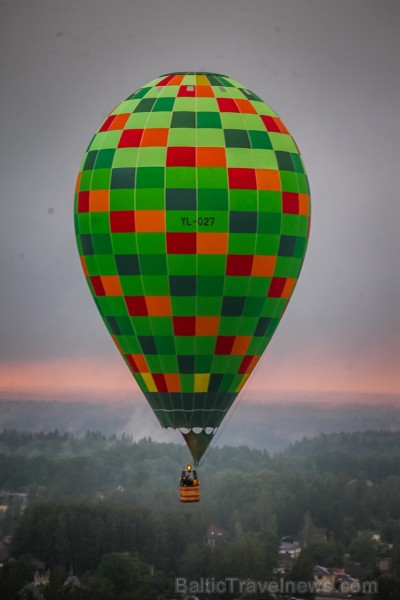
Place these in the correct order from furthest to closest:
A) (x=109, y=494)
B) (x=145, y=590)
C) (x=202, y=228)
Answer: (x=109, y=494), (x=145, y=590), (x=202, y=228)

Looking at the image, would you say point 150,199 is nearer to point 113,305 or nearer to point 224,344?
point 113,305

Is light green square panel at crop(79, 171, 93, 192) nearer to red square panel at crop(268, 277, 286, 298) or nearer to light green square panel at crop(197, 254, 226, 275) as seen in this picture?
light green square panel at crop(197, 254, 226, 275)

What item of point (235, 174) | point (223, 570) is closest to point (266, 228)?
point (235, 174)

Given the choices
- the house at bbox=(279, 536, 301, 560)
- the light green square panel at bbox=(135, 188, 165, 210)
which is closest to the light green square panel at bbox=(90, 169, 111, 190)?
the light green square panel at bbox=(135, 188, 165, 210)

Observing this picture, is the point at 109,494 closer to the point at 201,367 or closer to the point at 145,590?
the point at 145,590

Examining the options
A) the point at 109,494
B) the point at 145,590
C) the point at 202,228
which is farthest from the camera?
the point at 109,494

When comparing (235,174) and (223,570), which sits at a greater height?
(235,174)

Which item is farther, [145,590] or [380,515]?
[380,515]
